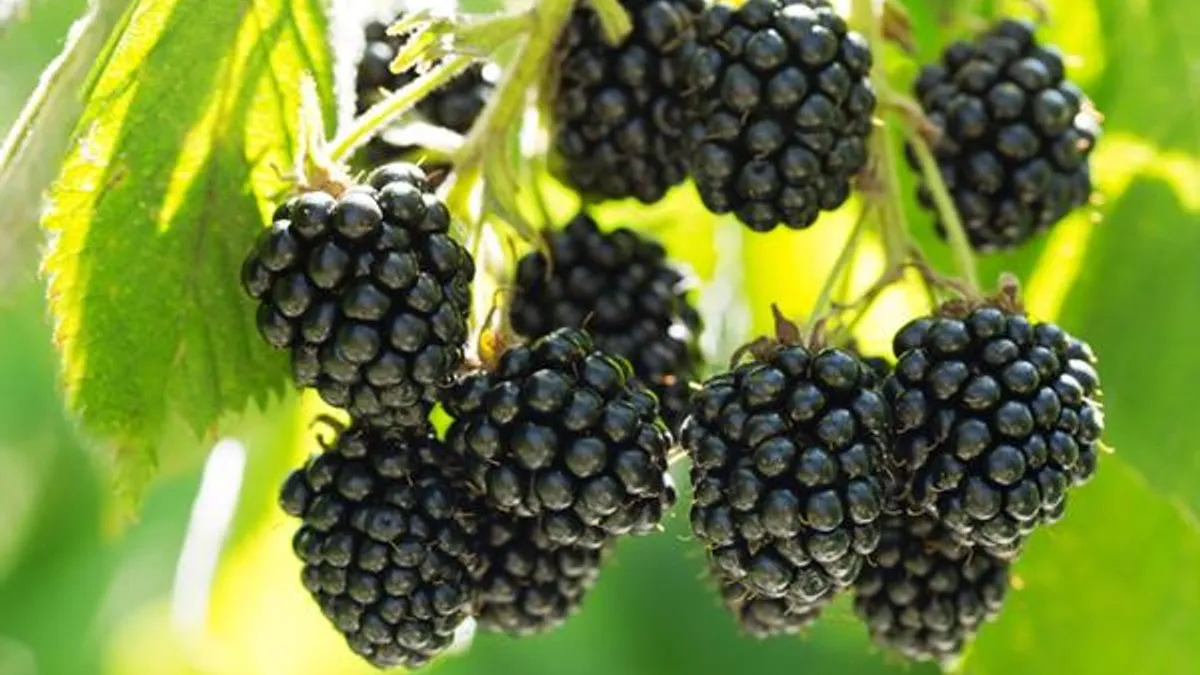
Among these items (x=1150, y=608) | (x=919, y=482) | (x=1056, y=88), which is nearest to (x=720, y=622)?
(x=1150, y=608)

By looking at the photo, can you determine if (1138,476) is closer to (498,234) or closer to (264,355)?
(498,234)

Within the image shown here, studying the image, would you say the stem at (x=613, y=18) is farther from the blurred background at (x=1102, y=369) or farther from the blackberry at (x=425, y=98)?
the blurred background at (x=1102, y=369)

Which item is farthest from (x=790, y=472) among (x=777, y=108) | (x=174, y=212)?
(x=174, y=212)

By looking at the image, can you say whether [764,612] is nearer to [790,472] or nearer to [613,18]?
[790,472]

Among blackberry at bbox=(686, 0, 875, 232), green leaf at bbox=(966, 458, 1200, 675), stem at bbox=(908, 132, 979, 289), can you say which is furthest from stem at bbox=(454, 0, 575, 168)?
green leaf at bbox=(966, 458, 1200, 675)

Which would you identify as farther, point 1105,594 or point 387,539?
point 1105,594
